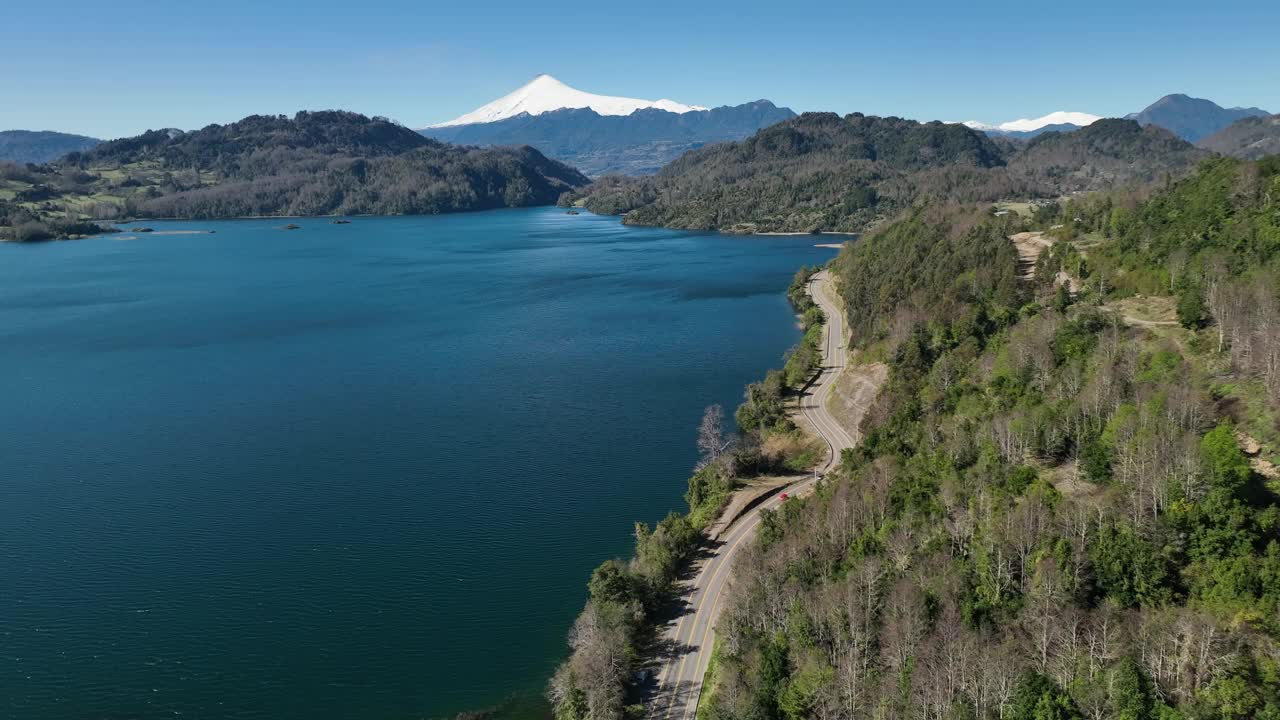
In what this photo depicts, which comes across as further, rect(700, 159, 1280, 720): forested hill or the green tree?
rect(700, 159, 1280, 720): forested hill

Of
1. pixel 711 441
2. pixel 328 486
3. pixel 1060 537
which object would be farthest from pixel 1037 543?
pixel 328 486

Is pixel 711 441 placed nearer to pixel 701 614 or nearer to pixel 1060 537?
pixel 701 614

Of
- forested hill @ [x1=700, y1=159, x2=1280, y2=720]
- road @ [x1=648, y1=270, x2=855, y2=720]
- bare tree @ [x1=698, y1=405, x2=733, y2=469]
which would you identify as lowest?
road @ [x1=648, y1=270, x2=855, y2=720]

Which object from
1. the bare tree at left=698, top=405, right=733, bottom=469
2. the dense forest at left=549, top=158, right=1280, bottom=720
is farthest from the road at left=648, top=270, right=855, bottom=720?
the bare tree at left=698, top=405, right=733, bottom=469

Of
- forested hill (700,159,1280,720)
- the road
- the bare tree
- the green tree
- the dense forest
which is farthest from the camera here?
the bare tree

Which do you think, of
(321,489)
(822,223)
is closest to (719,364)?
(321,489)

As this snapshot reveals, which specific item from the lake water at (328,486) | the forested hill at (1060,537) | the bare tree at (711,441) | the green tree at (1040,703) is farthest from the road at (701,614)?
the green tree at (1040,703)

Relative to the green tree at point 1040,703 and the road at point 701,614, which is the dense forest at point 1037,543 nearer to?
the green tree at point 1040,703

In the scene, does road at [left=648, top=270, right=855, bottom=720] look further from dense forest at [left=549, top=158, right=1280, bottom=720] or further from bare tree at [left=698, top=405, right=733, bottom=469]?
bare tree at [left=698, top=405, right=733, bottom=469]
